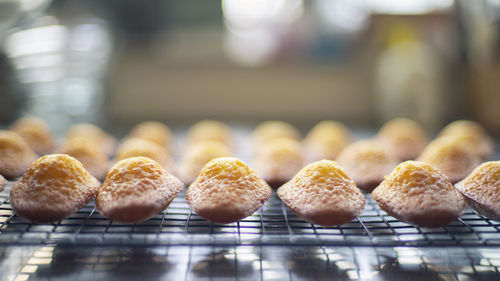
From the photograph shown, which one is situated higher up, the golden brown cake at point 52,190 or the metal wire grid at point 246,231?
the golden brown cake at point 52,190

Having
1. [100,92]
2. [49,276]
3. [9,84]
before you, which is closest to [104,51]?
[100,92]

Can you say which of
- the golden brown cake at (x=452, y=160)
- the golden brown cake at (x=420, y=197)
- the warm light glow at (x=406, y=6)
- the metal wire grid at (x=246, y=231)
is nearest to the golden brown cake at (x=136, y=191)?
the metal wire grid at (x=246, y=231)

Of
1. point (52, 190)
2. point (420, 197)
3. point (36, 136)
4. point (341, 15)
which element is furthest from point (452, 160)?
point (341, 15)

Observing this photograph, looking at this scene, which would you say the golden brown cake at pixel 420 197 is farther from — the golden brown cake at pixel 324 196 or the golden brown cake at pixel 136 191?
the golden brown cake at pixel 136 191

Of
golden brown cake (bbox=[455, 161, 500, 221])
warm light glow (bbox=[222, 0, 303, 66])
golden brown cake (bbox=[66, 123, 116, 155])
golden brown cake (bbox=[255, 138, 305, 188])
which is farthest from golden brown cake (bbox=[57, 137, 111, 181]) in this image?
warm light glow (bbox=[222, 0, 303, 66])

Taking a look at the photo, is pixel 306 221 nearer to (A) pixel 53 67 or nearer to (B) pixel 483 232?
(B) pixel 483 232

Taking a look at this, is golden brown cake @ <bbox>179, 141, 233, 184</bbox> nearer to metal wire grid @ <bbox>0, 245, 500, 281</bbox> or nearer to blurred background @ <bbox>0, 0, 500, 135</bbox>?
metal wire grid @ <bbox>0, 245, 500, 281</bbox>
